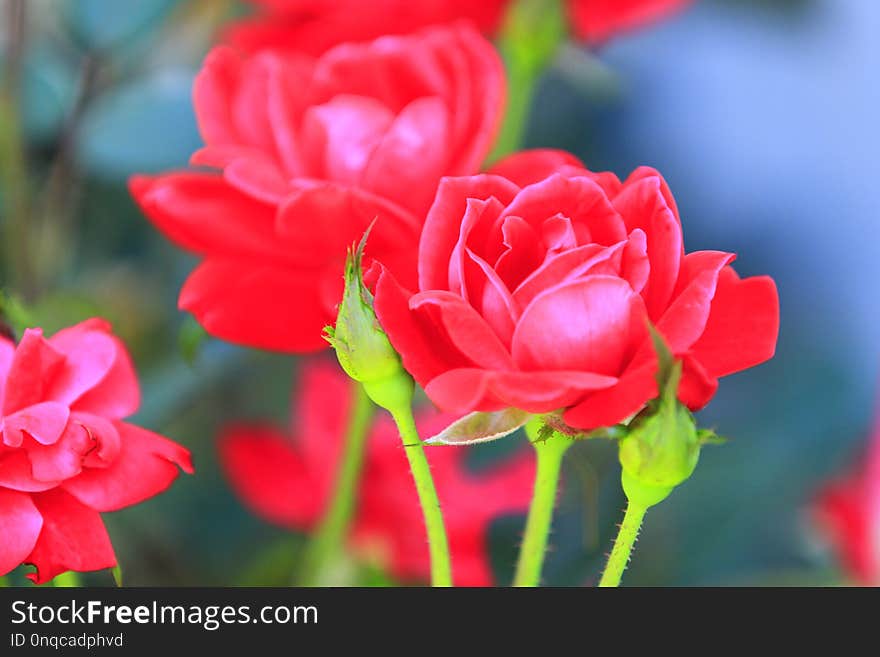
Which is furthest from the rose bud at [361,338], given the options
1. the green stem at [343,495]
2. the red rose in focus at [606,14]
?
the red rose in focus at [606,14]

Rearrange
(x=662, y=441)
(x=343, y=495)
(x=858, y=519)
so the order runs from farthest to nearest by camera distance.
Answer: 1. (x=858, y=519)
2. (x=343, y=495)
3. (x=662, y=441)

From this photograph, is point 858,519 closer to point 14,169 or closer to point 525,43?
point 525,43

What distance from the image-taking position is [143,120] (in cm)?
42

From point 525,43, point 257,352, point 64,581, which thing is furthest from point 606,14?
point 64,581

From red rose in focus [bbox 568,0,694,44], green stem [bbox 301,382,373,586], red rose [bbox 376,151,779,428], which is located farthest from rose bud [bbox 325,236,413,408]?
red rose in focus [bbox 568,0,694,44]

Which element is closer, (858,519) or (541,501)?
(541,501)

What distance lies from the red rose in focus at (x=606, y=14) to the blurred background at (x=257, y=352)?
2.0 inches

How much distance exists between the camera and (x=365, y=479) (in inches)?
17.5

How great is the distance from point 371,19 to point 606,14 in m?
0.09

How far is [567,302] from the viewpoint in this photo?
0.65ft

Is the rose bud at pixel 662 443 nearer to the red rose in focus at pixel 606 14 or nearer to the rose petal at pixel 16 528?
the rose petal at pixel 16 528

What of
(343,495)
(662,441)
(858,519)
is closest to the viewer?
(662,441)

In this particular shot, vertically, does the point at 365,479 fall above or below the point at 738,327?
below
